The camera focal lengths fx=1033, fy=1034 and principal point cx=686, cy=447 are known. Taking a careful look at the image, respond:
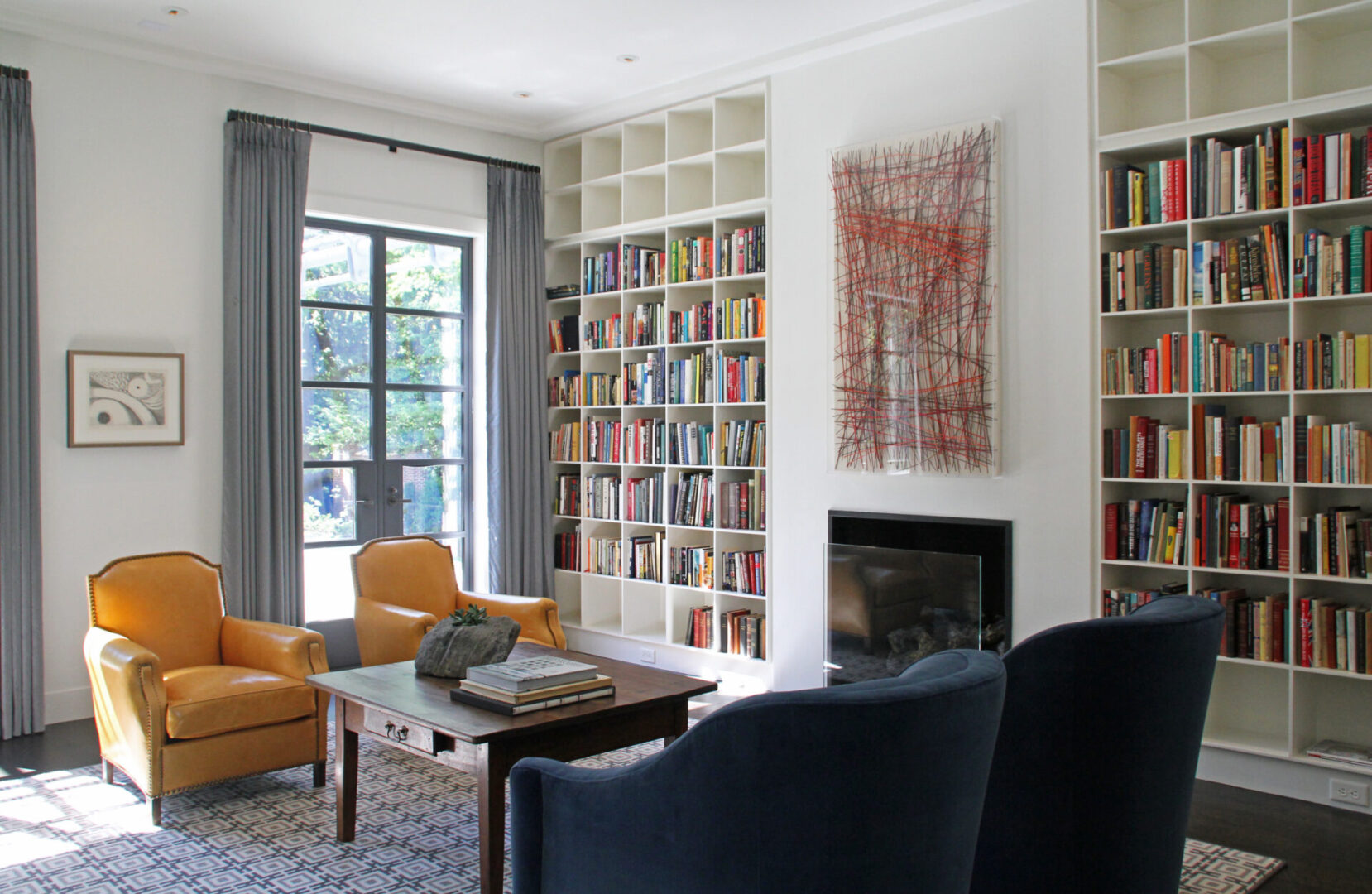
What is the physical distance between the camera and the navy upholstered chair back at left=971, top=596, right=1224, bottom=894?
86.0 inches

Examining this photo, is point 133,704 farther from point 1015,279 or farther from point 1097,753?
point 1015,279

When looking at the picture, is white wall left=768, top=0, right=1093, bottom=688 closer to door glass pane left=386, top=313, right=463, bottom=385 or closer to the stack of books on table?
the stack of books on table

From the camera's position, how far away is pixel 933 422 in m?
4.66

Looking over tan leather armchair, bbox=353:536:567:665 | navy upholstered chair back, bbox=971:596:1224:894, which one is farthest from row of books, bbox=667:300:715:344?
navy upholstered chair back, bbox=971:596:1224:894

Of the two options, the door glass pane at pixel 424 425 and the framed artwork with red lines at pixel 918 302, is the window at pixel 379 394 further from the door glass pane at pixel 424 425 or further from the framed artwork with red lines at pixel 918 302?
the framed artwork with red lines at pixel 918 302

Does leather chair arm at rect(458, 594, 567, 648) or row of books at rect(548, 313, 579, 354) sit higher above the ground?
row of books at rect(548, 313, 579, 354)

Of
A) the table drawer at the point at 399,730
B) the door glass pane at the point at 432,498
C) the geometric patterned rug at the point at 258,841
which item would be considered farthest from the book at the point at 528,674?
the door glass pane at the point at 432,498

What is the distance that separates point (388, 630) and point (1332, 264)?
4063mm

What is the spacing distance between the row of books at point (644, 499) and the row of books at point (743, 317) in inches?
38.4

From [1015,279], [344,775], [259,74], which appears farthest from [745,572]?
[259,74]

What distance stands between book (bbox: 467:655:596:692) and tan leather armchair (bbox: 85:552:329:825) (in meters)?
0.96

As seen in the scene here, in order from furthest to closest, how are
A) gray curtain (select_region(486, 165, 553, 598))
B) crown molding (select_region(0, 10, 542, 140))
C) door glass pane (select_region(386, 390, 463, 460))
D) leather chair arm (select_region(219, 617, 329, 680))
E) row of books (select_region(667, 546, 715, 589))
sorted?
1. gray curtain (select_region(486, 165, 553, 598))
2. door glass pane (select_region(386, 390, 463, 460))
3. row of books (select_region(667, 546, 715, 589))
4. crown molding (select_region(0, 10, 542, 140))
5. leather chair arm (select_region(219, 617, 329, 680))

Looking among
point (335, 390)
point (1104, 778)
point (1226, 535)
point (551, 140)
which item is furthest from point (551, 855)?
point (551, 140)

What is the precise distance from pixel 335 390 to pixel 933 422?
11.1 feet
